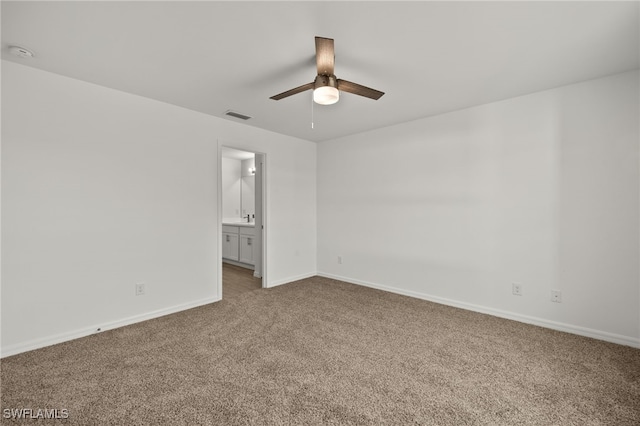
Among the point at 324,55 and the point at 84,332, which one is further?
the point at 84,332

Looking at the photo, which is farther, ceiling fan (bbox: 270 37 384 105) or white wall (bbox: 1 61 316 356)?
white wall (bbox: 1 61 316 356)

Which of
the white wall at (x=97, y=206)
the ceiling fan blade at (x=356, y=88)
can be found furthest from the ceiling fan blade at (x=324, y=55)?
the white wall at (x=97, y=206)

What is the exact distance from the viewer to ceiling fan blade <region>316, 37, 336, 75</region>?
1868mm

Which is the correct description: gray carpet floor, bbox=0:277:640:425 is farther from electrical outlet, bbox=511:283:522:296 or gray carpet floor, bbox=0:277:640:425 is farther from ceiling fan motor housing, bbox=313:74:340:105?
ceiling fan motor housing, bbox=313:74:340:105

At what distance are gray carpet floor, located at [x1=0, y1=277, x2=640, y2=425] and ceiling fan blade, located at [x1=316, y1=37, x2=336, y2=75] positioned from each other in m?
2.20

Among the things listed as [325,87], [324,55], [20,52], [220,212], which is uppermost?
[20,52]

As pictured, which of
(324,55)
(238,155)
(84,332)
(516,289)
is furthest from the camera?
(238,155)

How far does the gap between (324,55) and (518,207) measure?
2.63 m

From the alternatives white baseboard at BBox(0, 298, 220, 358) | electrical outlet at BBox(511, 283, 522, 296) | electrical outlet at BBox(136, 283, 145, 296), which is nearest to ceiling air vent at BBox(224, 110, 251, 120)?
electrical outlet at BBox(136, 283, 145, 296)

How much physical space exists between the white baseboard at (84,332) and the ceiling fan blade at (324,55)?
3.03 metres

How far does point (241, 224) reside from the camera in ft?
19.2

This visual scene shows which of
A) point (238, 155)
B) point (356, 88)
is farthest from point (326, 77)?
point (238, 155)

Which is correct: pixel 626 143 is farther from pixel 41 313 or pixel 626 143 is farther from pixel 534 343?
pixel 41 313

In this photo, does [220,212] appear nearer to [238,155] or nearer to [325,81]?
[325,81]
